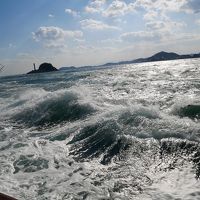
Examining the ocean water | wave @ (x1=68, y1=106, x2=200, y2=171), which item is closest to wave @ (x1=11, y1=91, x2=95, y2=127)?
the ocean water

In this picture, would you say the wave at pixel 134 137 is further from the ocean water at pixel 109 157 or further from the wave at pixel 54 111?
the wave at pixel 54 111

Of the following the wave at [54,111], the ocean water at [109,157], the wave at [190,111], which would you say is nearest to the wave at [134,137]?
the ocean water at [109,157]

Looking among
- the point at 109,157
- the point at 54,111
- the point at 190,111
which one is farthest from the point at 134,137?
the point at 54,111

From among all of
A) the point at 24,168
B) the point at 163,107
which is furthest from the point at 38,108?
the point at 24,168

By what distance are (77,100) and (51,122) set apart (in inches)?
112

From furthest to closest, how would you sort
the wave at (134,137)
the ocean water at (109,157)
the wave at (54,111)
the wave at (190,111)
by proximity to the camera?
the wave at (54,111)
the wave at (190,111)
the wave at (134,137)
the ocean water at (109,157)

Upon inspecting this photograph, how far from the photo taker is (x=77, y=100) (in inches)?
617

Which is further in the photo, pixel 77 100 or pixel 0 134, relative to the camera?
pixel 77 100

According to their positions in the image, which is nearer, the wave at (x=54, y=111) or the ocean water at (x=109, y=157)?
the ocean water at (x=109, y=157)

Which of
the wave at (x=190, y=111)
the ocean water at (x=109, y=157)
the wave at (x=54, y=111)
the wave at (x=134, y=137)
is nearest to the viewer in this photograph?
the ocean water at (x=109, y=157)

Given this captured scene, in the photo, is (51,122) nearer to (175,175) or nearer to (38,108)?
(38,108)

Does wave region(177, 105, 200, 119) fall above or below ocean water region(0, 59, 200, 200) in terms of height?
above

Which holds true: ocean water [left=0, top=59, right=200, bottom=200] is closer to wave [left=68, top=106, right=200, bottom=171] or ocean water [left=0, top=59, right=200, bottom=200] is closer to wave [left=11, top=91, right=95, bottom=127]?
wave [left=68, top=106, right=200, bottom=171]

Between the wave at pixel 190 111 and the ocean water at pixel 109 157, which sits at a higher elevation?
the wave at pixel 190 111
